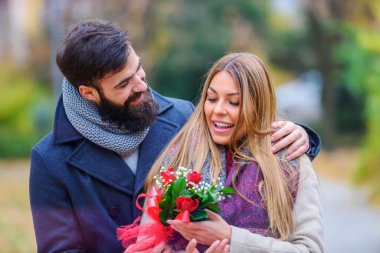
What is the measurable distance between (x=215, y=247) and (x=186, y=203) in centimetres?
26

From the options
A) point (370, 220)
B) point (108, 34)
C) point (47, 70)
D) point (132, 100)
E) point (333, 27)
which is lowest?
point (47, 70)

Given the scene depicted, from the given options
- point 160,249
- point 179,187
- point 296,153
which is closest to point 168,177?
point 179,187

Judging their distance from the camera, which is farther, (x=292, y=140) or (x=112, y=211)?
(x=112, y=211)

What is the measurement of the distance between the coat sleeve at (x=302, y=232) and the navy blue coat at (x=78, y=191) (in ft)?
2.19

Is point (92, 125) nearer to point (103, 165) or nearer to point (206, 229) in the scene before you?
point (103, 165)

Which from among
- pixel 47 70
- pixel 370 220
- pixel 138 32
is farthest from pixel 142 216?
pixel 47 70

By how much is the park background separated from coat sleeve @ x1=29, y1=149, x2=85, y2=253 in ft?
33.4

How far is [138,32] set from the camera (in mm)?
21016

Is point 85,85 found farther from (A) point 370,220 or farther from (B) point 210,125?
A: (A) point 370,220

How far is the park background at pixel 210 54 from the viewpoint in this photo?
1863 centimetres

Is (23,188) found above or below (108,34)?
below

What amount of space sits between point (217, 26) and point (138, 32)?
243 centimetres

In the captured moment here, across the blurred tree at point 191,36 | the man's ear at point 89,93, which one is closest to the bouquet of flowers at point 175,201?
the man's ear at point 89,93

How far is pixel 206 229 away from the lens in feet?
9.63
